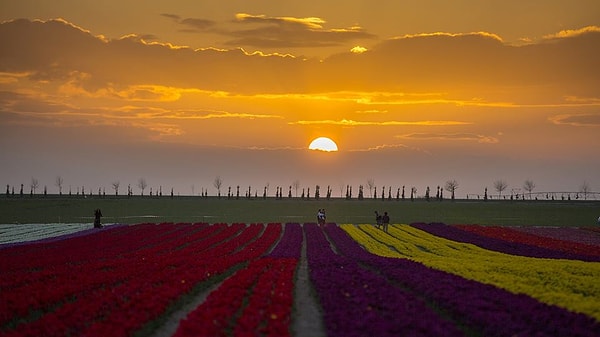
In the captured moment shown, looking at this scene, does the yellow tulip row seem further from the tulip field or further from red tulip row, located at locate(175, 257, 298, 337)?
red tulip row, located at locate(175, 257, 298, 337)

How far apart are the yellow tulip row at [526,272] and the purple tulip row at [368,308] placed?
4.35 m

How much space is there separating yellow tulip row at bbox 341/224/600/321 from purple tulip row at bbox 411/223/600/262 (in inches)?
68.6

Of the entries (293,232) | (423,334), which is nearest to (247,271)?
(423,334)

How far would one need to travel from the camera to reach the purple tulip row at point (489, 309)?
1986 cm

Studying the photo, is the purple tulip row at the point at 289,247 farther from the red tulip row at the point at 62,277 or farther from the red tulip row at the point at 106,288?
the red tulip row at the point at 62,277

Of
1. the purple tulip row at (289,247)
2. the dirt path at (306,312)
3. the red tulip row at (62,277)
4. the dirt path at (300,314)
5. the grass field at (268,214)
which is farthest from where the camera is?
the grass field at (268,214)

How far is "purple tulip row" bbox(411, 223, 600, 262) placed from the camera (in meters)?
46.3

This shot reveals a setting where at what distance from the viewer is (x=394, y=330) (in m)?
19.1

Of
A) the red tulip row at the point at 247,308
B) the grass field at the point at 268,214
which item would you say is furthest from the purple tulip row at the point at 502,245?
the grass field at the point at 268,214

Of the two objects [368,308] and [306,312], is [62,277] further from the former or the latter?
[368,308]

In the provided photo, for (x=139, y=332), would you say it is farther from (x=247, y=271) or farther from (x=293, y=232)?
(x=293, y=232)

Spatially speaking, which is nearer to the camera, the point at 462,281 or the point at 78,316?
the point at 78,316

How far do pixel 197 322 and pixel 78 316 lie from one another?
365 cm

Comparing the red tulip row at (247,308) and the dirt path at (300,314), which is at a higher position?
the red tulip row at (247,308)
